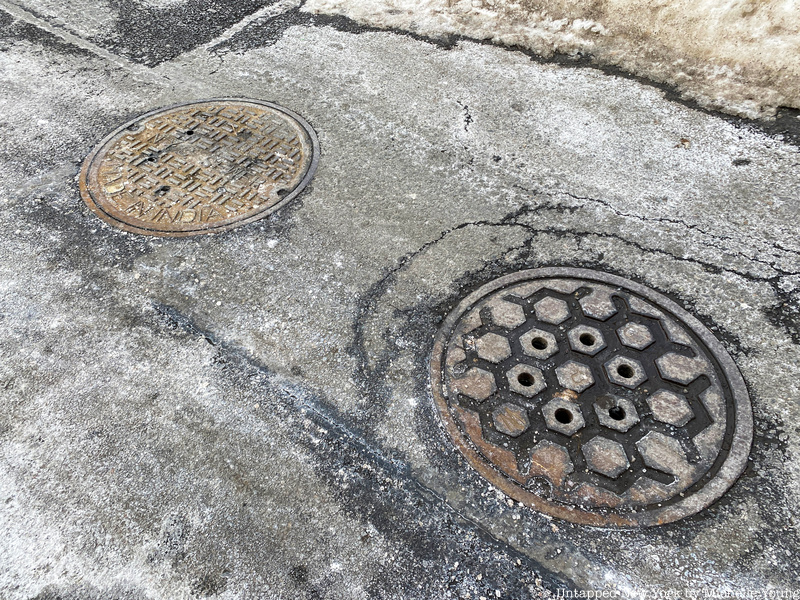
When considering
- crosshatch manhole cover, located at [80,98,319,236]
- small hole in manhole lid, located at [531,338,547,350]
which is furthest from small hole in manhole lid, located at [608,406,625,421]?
crosshatch manhole cover, located at [80,98,319,236]

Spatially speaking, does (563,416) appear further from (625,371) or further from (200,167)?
(200,167)

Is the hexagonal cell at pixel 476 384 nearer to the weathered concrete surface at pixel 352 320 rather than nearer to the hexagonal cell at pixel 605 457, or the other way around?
the weathered concrete surface at pixel 352 320

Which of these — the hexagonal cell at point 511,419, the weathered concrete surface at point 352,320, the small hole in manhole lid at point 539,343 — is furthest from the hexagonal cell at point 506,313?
the hexagonal cell at point 511,419

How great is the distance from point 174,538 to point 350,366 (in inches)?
35.2

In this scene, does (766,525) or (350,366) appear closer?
(766,525)

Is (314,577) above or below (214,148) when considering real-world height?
below

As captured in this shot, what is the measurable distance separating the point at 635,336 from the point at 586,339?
0.21 metres

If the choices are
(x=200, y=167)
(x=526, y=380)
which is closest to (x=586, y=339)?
(x=526, y=380)

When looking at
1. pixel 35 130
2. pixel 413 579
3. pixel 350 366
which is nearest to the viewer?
pixel 413 579

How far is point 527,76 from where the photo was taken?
372 centimetres

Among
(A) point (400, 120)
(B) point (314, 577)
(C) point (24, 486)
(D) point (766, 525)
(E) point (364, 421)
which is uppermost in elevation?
(A) point (400, 120)

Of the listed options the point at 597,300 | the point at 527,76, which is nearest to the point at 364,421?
the point at 597,300

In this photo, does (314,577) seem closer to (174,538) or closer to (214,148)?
(174,538)

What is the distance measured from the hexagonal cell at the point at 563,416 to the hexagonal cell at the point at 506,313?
0.40 m
